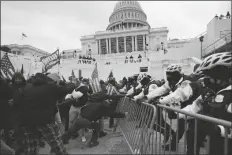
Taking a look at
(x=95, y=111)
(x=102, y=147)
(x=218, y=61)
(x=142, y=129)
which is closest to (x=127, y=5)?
(x=95, y=111)

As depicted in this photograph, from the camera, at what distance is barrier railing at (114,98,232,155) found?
1.56 meters

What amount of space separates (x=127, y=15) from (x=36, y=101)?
241 feet

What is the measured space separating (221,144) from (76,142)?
144 inches

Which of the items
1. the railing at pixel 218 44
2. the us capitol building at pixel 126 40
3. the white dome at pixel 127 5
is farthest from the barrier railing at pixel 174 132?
the white dome at pixel 127 5

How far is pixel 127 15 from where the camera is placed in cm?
7144

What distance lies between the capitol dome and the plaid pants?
2826 inches

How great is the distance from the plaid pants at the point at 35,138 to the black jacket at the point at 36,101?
0.38ft

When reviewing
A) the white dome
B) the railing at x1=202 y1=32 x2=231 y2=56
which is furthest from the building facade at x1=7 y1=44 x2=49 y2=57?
the railing at x1=202 y1=32 x2=231 y2=56

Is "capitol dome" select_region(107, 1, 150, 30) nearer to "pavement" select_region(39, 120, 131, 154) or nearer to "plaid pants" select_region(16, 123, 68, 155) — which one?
"pavement" select_region(39, 120, 131, 154)

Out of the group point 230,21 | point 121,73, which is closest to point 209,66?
point 121,73

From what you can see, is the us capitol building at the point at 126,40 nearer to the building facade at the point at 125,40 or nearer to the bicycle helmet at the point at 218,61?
the building facade at the point at 125,40

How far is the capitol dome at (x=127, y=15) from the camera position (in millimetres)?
71500

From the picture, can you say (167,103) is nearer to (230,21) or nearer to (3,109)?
(3,109)

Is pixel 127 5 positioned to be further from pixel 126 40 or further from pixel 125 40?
pixel 125 40
